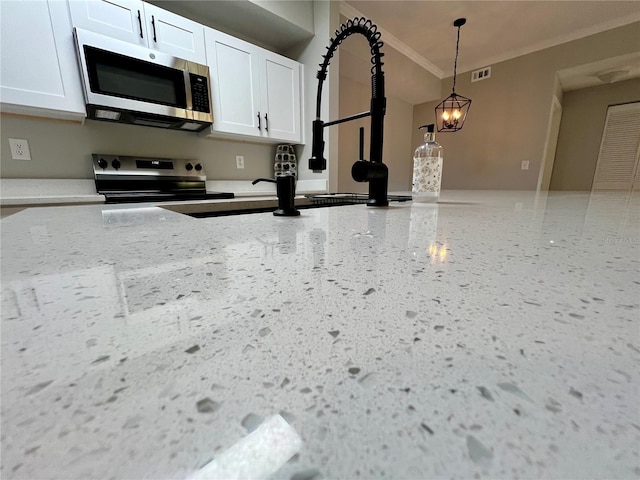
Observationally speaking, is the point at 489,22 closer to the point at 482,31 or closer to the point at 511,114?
the point at 482,31

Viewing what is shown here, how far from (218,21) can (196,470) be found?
8.34 ft

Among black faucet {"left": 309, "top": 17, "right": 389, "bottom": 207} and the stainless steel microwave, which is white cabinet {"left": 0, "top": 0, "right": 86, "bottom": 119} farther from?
black faucet {"left": 309, "top": 17, "right": 389, "bottom": 207}

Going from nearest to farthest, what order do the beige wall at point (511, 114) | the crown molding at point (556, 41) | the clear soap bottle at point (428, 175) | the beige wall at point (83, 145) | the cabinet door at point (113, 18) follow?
the clear soap bottle at point (428, 175) < the cabinet door at point (113, 18) < the beige wall at point (83, 145) < the crown molding at point (556, 41) < the beige wall at point (511, 114)

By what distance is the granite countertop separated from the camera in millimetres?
87

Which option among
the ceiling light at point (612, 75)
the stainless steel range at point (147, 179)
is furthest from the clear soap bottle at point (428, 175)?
the ceiling light at point (612, 75)

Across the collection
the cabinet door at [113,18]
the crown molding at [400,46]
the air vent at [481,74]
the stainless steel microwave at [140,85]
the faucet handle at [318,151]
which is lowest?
the faucet handle at [318,151]

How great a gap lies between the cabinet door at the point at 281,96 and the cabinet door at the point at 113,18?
78 cm

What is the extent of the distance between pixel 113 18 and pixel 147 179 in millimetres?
839

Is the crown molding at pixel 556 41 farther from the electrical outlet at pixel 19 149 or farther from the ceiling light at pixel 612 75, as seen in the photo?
the electrical outlet at pixel 19 149

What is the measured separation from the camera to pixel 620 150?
12.5ft

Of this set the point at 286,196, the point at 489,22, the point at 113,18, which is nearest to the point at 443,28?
the point at 489,22

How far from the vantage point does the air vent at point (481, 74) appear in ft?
11.9

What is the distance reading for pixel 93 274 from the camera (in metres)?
0.25

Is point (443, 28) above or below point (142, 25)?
above
